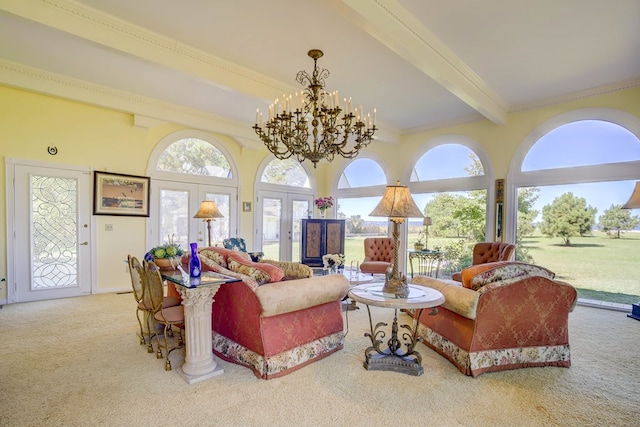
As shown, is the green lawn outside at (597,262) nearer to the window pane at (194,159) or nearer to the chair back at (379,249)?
the chair back at (379,249)

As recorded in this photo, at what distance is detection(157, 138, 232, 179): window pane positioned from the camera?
5.95 m

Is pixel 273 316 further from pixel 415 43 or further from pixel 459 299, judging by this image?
pixel 415 43

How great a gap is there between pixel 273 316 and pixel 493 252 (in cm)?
401

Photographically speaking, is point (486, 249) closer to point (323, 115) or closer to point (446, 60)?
point (446, 60)

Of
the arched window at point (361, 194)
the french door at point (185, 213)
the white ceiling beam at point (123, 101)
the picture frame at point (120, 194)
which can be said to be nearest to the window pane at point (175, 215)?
the french door at point (185, 213)

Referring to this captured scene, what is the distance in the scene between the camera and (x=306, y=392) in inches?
92.0

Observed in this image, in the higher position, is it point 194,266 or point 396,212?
point 396,212

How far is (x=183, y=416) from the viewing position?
2.04m

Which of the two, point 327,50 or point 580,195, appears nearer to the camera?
point 327,50

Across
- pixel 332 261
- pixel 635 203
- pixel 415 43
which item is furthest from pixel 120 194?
pixel 635 203

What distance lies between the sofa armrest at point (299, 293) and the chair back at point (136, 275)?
1228mm

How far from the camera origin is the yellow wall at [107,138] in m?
4.50

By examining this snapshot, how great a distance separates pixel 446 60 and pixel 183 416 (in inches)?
173

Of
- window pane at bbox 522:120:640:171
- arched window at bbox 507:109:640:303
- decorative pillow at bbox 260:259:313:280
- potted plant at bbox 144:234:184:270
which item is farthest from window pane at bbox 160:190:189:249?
window pane at bbox 522:120:640:171
